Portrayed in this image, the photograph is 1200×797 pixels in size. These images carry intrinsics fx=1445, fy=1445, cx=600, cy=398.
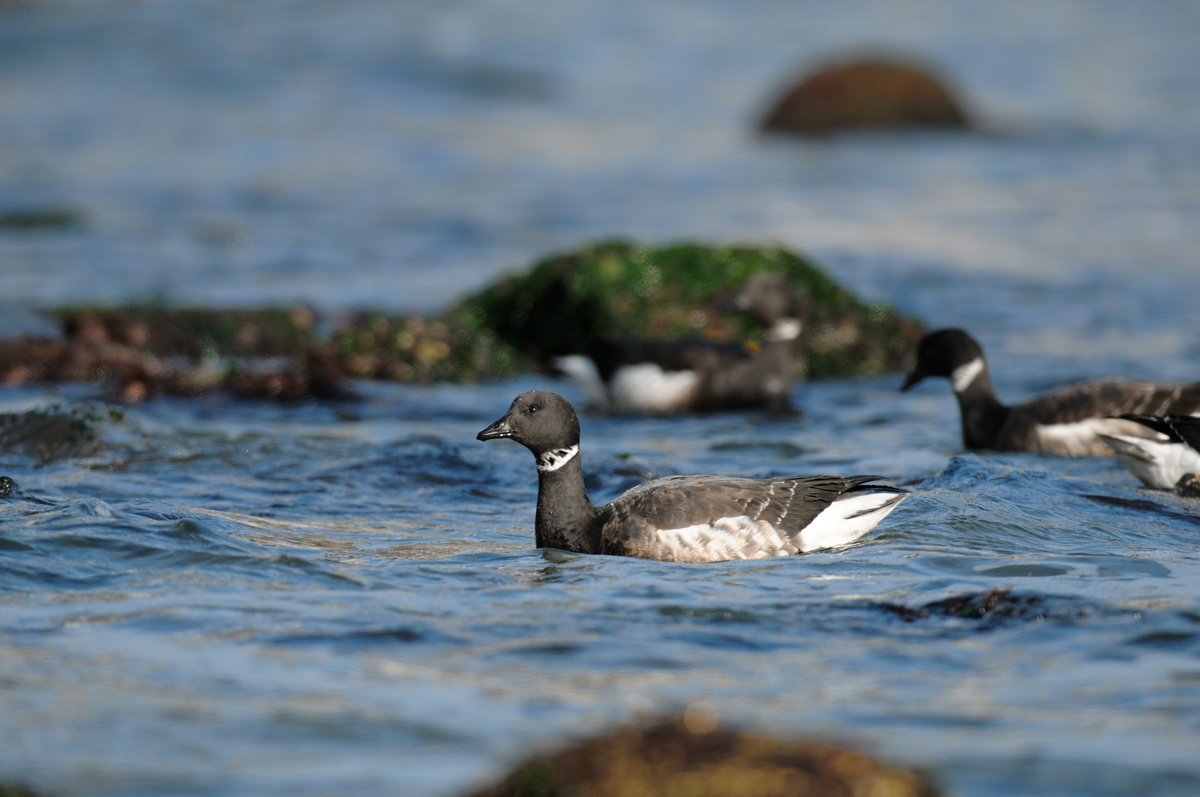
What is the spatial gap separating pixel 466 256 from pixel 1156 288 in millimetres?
9275

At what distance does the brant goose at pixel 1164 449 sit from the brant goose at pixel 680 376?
401cm

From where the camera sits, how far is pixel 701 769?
4.14m

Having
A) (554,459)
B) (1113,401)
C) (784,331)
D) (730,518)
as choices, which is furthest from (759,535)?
(784,331)

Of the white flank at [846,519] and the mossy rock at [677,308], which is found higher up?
the mossy rock at [677,308]

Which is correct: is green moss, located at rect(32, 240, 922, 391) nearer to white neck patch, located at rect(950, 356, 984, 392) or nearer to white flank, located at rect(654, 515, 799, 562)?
white neck patch, located at rect(950, 356, 984, 392)

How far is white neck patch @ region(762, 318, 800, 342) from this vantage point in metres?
13.9

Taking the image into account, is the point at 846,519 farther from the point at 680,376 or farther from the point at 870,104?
the point at 870,104

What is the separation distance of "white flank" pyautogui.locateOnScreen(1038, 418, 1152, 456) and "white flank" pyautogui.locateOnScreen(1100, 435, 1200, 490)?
0.90m

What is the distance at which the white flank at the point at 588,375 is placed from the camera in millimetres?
13562

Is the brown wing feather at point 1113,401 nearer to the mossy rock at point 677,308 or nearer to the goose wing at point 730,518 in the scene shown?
→ the goose wing at point 730,518

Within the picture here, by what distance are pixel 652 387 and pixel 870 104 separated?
20125mm

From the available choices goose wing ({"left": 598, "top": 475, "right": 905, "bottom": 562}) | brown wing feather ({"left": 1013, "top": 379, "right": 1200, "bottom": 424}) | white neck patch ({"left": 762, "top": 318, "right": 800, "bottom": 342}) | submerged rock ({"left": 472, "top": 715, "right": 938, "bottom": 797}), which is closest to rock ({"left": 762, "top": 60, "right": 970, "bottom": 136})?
white neck patch ({"left": 762, "top": 318, "right": 800, "bottom": 342})

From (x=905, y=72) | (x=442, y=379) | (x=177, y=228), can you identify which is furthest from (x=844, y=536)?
(x=905, y=72)

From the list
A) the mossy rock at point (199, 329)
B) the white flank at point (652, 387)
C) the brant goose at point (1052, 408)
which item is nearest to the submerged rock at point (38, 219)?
the mossy rock at point (199, 329)
